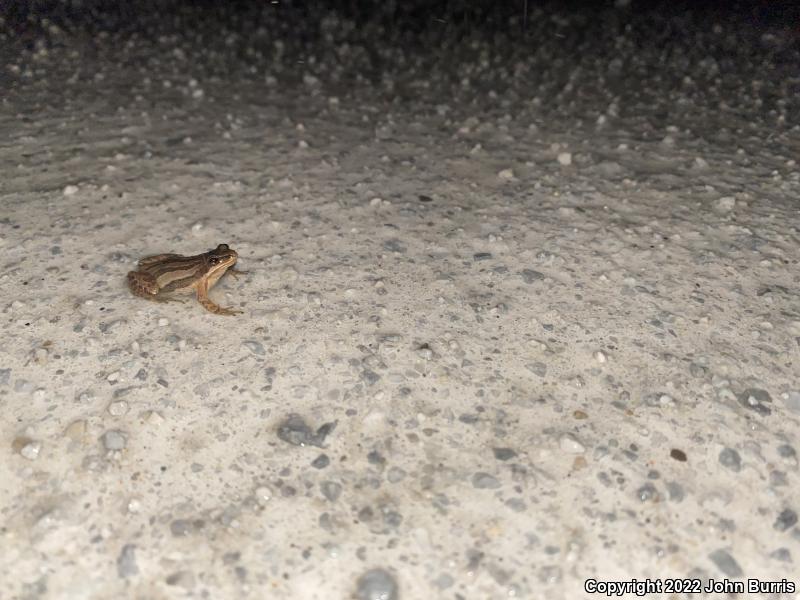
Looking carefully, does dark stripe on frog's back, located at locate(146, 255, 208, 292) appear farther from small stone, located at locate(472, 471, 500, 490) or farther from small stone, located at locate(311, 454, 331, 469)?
small stone, located at locate(472, 471, 500, 490)

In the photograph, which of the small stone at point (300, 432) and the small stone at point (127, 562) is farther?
the small stone at point (300, 432)

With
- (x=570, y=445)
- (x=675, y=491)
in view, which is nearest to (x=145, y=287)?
(x=570, y=445)

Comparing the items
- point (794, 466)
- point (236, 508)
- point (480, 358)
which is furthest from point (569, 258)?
point (236, 508)

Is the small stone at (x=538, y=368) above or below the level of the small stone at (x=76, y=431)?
above

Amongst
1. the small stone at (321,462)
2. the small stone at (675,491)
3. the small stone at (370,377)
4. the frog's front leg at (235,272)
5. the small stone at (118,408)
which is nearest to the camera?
the small stone at (675,491)

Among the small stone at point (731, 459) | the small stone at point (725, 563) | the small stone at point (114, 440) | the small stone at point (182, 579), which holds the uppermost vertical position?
the small stone at point (731, 459)

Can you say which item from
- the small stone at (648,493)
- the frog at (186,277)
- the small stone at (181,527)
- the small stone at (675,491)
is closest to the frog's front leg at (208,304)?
the frog at (186,277)

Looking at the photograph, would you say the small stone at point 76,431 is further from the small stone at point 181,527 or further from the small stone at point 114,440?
the small stone at point 181,527

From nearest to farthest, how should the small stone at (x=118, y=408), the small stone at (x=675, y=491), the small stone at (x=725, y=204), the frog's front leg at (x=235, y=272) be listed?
the small stone at (x=675, y=491), the small stone at (x=118, y=408), the frog's front leg at (x=235, y=272), the small stone at (x=725, y=204)

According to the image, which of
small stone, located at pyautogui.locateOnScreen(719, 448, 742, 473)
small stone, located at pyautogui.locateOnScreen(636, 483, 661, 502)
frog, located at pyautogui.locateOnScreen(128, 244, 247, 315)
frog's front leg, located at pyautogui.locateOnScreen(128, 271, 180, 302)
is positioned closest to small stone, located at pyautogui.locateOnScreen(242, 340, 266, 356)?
frog, located at pyautogui.locateOnScreen(128, 244, 247, 315)
